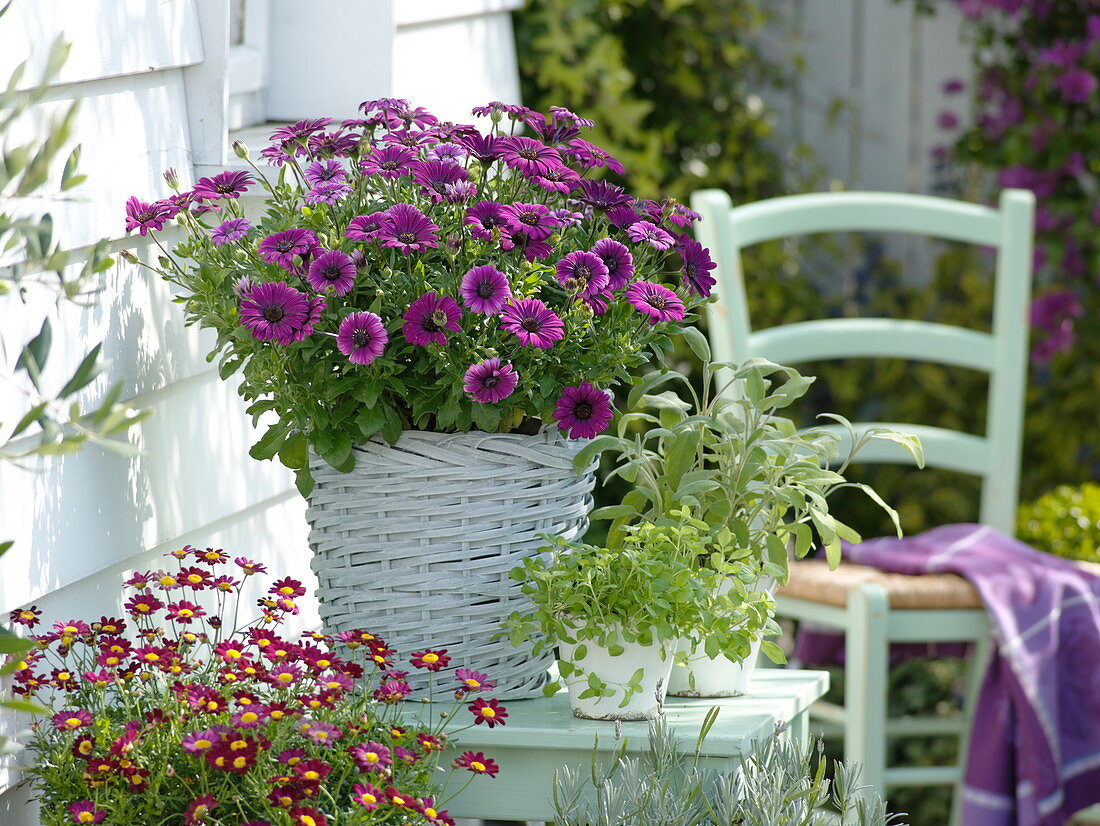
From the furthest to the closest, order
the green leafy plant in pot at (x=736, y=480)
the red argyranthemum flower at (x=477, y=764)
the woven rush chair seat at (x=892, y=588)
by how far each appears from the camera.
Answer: the woven rush chair seat at (x=892, y=588)
the green leafy plant in pot at (x=736, y=480)
the red argyranthemum flower at (x=477, y=764)

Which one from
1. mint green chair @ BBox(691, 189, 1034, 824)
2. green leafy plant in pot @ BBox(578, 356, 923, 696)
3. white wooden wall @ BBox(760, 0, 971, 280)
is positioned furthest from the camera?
white wooden wall @ BBox(760, 0, 971, 280)

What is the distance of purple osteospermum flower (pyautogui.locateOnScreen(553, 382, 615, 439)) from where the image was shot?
1086 millimetres

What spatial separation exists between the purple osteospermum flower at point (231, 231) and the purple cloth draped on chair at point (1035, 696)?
1.38m

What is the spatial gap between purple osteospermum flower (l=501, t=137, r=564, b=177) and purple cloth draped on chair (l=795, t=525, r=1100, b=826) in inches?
49.5

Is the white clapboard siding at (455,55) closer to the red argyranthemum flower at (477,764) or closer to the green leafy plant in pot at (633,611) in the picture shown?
the green leafy plant in pot at (633,611)

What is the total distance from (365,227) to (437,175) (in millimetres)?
78

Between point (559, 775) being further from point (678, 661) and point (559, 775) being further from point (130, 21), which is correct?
point (130, 21)

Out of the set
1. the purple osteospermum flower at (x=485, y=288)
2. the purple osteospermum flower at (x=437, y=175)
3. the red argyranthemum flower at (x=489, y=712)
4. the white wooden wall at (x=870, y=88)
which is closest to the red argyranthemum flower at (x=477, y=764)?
the red argyranthemum flower at (x=489, y=712)

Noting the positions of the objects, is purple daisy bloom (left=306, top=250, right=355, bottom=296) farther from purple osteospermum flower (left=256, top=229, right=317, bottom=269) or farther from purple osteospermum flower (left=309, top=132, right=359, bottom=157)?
purple osteospermum flower (left=309, top=132, right=359, bottom=157)

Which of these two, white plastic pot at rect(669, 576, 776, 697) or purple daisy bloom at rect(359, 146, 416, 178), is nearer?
purple daisy bloom at rect(359, 146, 416, 178)

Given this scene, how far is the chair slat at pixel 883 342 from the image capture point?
241 centimetres

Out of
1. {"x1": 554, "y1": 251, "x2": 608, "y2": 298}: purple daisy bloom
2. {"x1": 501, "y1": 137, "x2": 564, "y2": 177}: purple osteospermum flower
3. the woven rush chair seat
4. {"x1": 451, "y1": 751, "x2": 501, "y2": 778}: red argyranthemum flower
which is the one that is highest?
{"x1": 501, "y1": 137, "x2": 564, "y2": 177}: purple osteospermum flower

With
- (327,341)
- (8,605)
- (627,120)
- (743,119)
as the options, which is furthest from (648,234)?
(743,119)

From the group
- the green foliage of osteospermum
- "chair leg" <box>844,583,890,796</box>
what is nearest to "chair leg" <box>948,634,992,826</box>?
"chair leg" <box>844,583,890,796</box>
